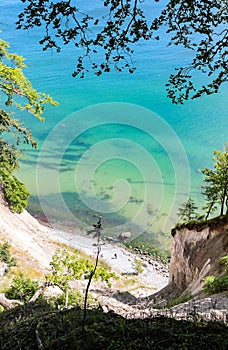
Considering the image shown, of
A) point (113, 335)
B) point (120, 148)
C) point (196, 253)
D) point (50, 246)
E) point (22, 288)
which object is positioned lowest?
point (113, 335)

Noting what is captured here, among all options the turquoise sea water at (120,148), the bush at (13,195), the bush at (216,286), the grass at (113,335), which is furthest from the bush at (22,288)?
the turquoise sea water at (120,148)

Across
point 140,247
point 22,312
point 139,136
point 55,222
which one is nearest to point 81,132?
point 139,136

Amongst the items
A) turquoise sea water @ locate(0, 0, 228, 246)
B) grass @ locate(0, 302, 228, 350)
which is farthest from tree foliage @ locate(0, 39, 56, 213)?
turquoise sea water @ locate(0, 0, 228, 246)

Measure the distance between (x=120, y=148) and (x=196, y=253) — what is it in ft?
127

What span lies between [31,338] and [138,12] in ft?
13.4

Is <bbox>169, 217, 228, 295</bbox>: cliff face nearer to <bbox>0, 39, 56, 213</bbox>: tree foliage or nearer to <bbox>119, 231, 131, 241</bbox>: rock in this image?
<bbox>0, 39, 56, 213</bbox>: tree foliage

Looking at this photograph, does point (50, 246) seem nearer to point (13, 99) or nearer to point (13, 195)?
point (13, 195)

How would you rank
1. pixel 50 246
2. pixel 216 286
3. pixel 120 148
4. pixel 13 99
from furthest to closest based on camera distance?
pixel 120 148, pixel 50 246, pixel 13 99, pixel 216 286

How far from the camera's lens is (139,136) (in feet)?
190

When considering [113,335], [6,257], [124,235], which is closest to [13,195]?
[6,257]

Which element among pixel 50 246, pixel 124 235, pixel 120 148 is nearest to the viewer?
pixel 50 246

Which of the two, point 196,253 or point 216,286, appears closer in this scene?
point 216,286

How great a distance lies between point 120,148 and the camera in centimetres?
5403

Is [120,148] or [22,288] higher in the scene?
[120,148]
